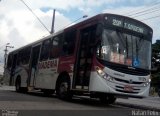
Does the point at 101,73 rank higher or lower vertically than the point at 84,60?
lower

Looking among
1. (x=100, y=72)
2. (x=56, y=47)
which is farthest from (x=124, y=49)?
(x=56, y=47)

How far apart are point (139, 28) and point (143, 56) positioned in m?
1.14

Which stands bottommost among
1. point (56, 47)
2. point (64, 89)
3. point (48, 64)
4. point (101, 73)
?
point (64, 89)

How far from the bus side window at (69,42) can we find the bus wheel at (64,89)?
3.94 ft

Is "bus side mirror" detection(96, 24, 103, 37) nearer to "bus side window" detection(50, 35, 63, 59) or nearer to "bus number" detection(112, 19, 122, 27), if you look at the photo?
"bus number" detection(112, 19, 122, 27)

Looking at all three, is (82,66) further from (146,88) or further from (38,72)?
(38,72)

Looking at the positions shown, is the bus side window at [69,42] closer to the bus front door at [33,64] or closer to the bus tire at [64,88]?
the bus tire at [64,88]

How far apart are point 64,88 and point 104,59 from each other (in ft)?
10.2

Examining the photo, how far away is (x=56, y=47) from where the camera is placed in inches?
730

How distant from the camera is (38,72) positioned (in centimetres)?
2081

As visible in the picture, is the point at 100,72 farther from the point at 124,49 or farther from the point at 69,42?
the point at 69,42

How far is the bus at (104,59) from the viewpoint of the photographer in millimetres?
14422

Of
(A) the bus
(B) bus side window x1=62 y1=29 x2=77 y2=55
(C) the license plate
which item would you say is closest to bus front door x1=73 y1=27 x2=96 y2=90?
(A) the bus

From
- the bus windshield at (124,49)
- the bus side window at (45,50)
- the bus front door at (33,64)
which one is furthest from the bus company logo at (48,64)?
the bus windshield at (124,49)
